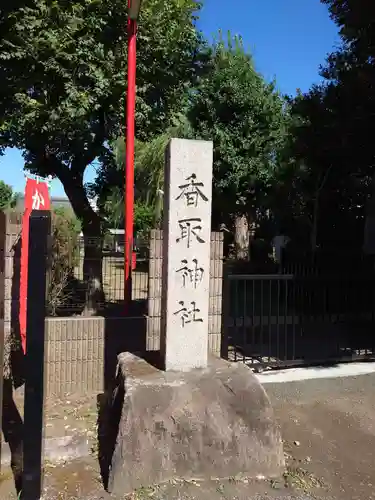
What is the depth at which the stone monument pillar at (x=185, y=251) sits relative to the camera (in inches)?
153

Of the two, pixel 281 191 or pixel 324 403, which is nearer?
pixel 324 403

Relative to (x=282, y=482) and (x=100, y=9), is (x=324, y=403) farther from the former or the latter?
(x=100, y=9)

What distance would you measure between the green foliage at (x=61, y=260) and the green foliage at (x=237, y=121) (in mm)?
6868

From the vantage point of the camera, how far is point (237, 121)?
45.5 feet

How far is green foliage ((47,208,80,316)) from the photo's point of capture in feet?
19.7

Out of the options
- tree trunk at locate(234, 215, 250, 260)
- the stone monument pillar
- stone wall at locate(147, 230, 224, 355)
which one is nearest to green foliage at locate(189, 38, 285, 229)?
tree trunk at locate(234, 215, 250, 260)

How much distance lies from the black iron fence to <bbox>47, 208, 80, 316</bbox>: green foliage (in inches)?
92.6

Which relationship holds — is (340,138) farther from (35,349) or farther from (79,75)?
(35,349)

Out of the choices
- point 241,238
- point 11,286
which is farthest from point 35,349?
point 241,238

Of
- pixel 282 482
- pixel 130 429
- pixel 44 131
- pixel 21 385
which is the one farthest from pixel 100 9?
pixel 282 482

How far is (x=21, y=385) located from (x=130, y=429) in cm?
209

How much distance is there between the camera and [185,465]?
3494 millimetres

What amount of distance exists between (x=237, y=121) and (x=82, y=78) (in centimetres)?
744

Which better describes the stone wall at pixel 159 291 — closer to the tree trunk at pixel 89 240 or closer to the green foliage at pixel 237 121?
the tree trunk at pixel 89 240
